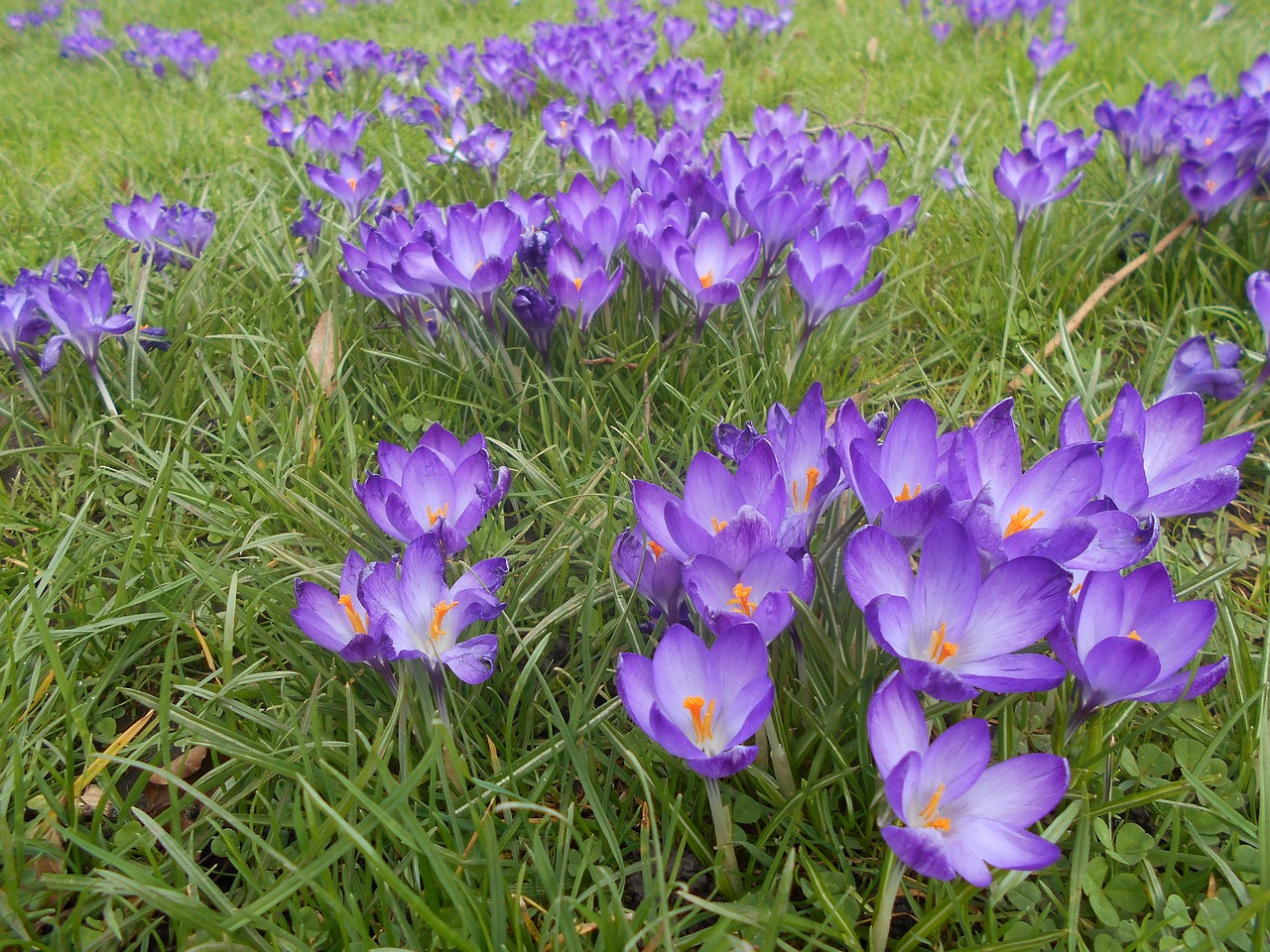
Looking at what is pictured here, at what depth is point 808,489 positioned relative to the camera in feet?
3.88

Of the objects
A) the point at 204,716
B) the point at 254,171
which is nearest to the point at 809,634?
the point at 204,716

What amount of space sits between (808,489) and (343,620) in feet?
2.31

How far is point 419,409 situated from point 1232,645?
5.75ft

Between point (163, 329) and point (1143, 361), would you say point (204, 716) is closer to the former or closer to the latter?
point (163, 329)

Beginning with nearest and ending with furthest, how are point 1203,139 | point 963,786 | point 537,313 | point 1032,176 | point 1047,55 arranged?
1. point 963,786
2. point 537,313
3. point 1032,176
4. point 1203,139
5. point 1047,55

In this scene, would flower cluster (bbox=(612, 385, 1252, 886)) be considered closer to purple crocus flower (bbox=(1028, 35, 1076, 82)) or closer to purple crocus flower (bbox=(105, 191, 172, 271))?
purple crocus flower (bbox=(105, 191, 172, 271))

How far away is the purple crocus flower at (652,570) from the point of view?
3.68 feet

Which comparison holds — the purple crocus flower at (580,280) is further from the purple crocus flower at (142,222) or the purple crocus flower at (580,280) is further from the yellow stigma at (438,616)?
the purple crocus flower at (142,222)

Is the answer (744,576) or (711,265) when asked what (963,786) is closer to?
(744,576)

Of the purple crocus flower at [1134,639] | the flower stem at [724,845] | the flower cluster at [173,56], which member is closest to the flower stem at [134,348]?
the flower stem at [724,845]

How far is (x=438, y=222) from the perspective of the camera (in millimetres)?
1924

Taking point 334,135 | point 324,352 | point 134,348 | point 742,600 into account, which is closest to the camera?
point 742,600

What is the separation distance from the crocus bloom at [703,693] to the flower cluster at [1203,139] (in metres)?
2.31

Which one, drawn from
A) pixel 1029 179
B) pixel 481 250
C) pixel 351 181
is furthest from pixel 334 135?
pixel 1029 179
